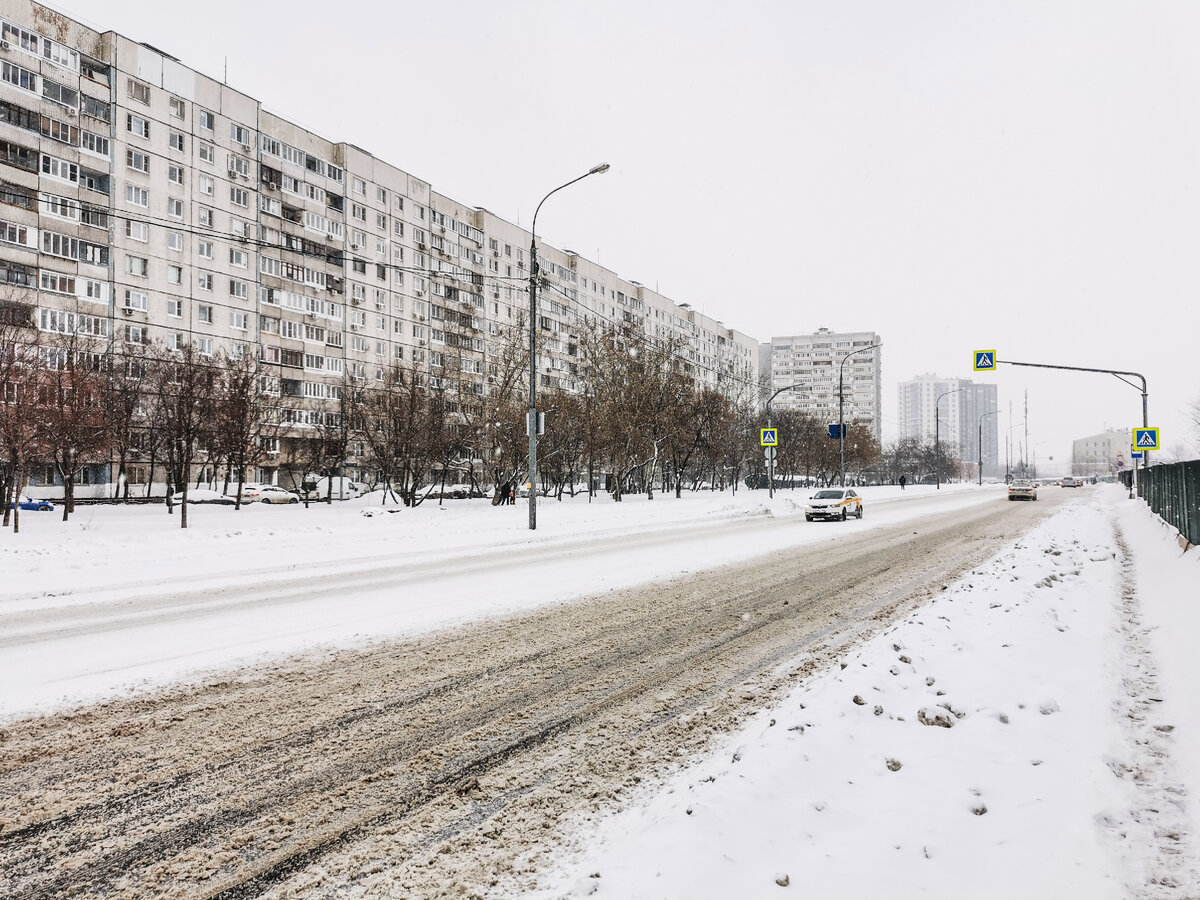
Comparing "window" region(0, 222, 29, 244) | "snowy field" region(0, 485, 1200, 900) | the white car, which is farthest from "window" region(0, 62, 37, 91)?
"snowy field" region(0, 485, 1200, 900)

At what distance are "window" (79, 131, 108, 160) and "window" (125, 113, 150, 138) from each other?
→ 6.69 feet

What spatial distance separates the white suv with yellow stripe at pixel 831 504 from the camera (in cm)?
2802

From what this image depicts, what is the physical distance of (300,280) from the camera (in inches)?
2403

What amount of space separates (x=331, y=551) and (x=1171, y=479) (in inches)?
812

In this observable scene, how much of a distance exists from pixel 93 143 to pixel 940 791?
198 ft

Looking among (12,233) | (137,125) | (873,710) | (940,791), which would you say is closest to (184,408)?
(12,233)

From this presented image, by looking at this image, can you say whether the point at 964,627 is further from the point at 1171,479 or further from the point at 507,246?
the point at 507,246

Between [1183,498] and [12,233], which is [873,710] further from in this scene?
[12,233]

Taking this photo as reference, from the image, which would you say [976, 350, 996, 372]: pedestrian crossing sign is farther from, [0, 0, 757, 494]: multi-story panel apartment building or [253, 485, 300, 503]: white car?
[253, 485, 300, 503]: white car

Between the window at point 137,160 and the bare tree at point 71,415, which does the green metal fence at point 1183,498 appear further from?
the window at point 137,160

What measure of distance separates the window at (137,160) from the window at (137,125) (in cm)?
127

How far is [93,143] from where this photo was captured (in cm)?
4812

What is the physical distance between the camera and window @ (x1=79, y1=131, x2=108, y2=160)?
47531 millimetres

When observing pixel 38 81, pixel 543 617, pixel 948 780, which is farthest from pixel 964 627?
pixel 38 81
